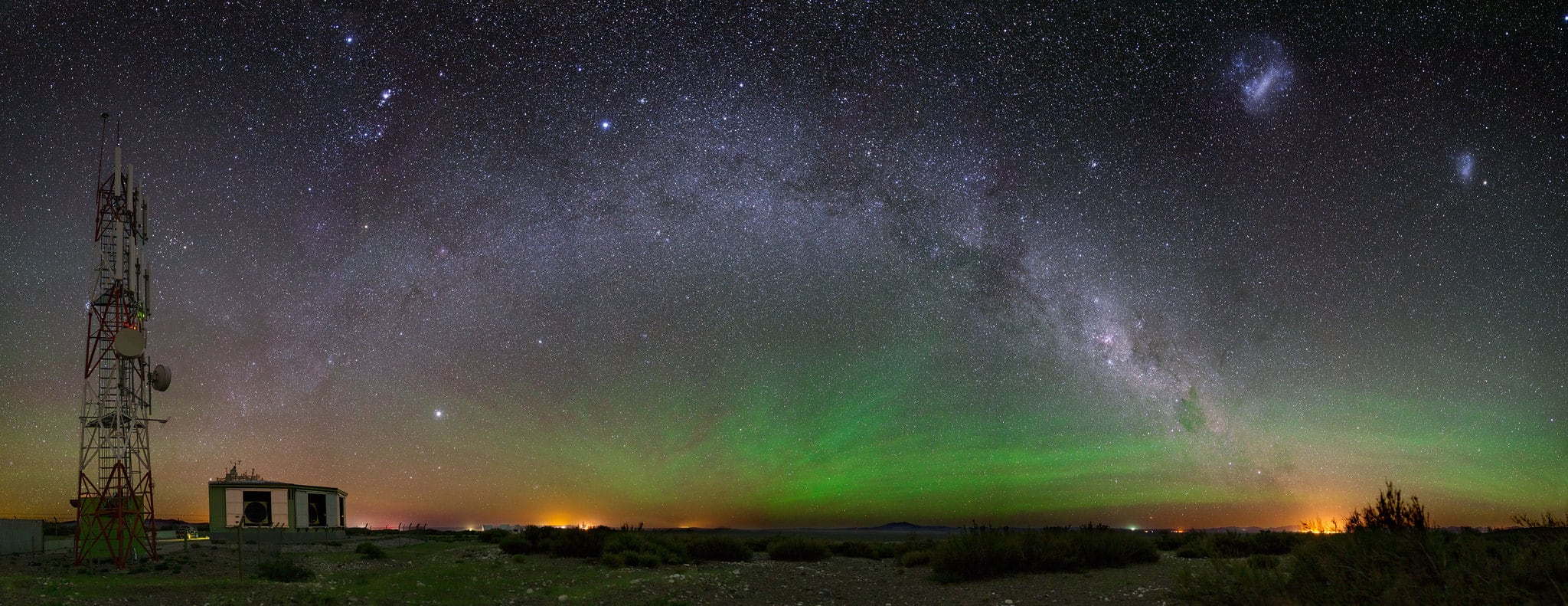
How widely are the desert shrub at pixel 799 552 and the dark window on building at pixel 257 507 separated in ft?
84.9

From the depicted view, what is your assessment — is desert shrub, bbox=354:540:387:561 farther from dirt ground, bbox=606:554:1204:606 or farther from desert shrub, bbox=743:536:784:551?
desert shrub, bbox=743:536:784:551

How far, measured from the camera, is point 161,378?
944 inches

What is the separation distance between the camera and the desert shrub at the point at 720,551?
89.1 ft

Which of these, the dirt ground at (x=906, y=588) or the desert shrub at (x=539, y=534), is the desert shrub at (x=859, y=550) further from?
the desert shrub at (x=539, y=534)

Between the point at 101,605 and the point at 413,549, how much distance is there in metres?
16.8

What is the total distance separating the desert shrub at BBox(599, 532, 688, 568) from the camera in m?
24.1

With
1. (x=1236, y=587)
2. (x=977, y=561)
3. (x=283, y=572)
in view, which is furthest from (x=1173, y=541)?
(x=283, y=572)

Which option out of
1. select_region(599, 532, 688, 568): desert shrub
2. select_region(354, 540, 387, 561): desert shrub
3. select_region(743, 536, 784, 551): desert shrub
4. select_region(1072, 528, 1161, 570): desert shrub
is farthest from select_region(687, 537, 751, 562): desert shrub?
select_region(1072, 528, 1161, 570): desert shrub

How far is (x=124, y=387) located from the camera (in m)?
22.9

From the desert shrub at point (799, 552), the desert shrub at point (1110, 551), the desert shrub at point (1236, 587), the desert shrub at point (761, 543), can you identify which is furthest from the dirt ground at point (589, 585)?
the desert shrub at point (761, 543)

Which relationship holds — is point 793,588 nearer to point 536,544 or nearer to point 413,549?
point 536,544

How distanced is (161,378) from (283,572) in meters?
8.72

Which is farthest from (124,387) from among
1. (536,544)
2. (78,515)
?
(536,544)

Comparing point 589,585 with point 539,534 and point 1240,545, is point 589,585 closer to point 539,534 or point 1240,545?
point 539,534
